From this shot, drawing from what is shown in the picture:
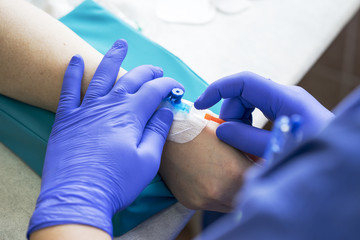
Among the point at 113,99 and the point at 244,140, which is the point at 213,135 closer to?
the point at 244,140

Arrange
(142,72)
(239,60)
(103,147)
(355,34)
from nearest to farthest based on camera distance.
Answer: (103,147), (142,72), (239,60), (355,34)

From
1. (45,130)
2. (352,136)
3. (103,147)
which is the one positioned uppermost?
(352,136)

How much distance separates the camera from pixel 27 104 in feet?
3.65

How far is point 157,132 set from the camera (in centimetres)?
100

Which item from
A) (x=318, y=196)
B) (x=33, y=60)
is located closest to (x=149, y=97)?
(x=33, y=60)

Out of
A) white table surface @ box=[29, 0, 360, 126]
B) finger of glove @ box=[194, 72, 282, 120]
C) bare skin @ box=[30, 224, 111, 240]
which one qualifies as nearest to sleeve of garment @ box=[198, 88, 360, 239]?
bare skin @ box=[30, 224, 111, 240]

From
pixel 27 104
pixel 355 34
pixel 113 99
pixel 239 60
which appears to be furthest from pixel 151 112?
pixel 355 34

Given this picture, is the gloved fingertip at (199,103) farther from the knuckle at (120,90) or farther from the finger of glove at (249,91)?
the knuckle at (120,90)

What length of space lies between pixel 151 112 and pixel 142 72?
128 mm

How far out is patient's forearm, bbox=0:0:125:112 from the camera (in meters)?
1.08

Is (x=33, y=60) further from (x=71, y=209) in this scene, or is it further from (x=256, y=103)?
(x=256, y=103)

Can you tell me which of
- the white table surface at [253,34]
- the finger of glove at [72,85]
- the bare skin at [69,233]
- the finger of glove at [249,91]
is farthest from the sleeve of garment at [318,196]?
the white table surface at [253,34]

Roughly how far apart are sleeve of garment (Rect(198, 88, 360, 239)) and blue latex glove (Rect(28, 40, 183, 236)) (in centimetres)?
51

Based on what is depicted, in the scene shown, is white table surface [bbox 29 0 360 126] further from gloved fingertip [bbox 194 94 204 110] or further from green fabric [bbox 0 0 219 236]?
gloved fingertip [bbox 194 94 204 110]
